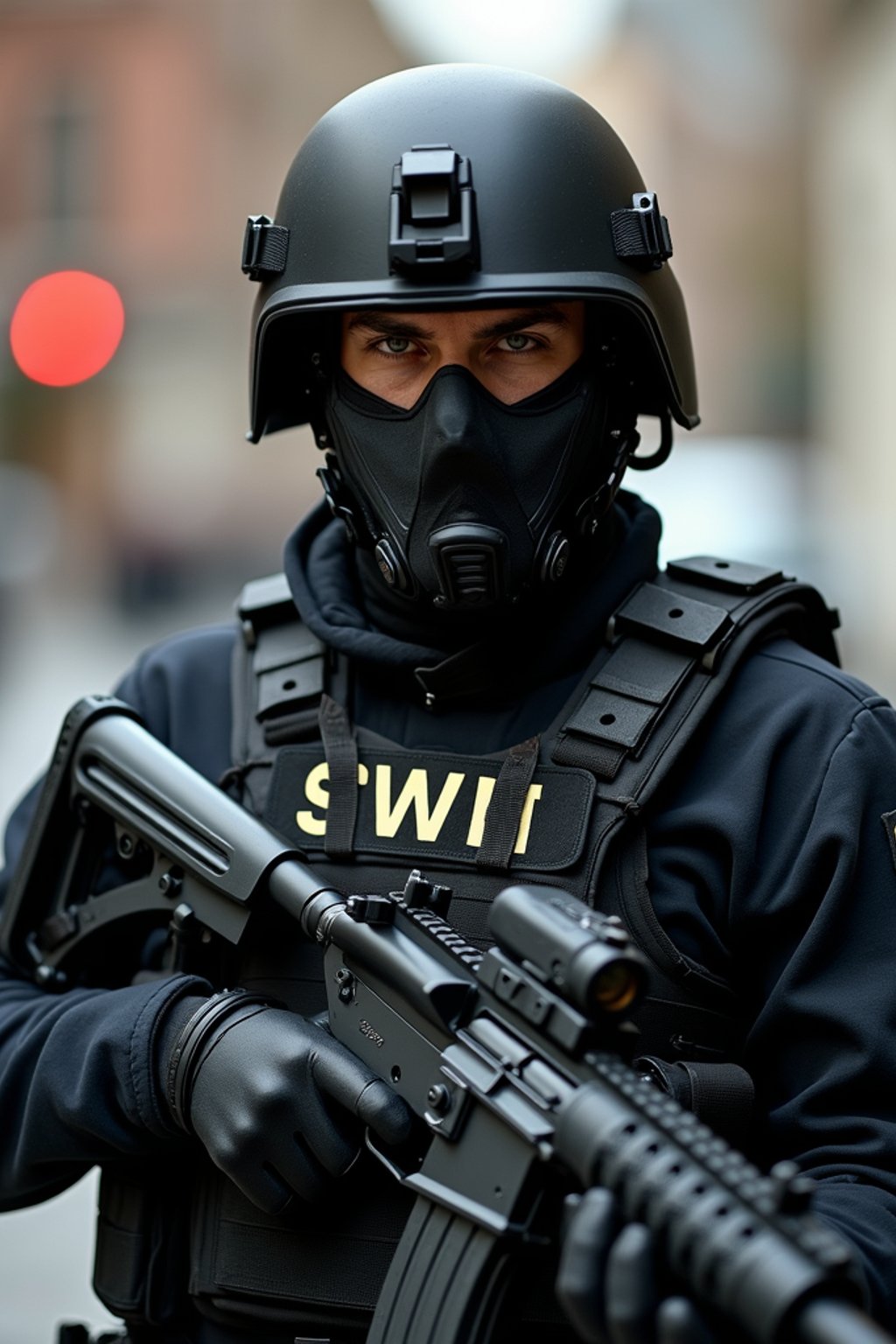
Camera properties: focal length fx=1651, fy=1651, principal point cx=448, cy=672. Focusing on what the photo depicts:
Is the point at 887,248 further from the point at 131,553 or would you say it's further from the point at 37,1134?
the point at 37,1134

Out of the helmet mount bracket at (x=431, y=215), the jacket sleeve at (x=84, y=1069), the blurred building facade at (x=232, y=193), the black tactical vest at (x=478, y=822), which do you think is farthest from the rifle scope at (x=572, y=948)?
the blurred building facade at (x=232, y=193)

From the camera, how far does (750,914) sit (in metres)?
2.09

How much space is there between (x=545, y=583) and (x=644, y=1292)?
3.44 ft

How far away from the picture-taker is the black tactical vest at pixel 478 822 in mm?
2105

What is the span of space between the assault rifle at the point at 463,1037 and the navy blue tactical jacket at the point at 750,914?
142mm

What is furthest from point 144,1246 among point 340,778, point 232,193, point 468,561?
point 232,193

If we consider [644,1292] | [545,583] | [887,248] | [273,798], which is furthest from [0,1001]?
[887,248]

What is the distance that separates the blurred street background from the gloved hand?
18.1m

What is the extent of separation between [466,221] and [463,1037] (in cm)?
112

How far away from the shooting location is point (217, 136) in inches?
1185

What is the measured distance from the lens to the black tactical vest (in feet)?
6.91

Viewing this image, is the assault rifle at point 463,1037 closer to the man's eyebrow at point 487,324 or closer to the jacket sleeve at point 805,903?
the jacket sleeve at point 805,903

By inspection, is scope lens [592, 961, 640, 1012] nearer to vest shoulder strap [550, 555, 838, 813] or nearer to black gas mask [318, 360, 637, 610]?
vest shoulder strap [550, 555, 838, 813]

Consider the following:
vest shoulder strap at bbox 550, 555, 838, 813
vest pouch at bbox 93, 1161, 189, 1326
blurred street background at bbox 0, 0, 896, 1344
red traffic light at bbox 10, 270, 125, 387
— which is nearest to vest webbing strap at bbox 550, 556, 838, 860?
vest shoulder strap at bbox 550, 555, 838, 813
